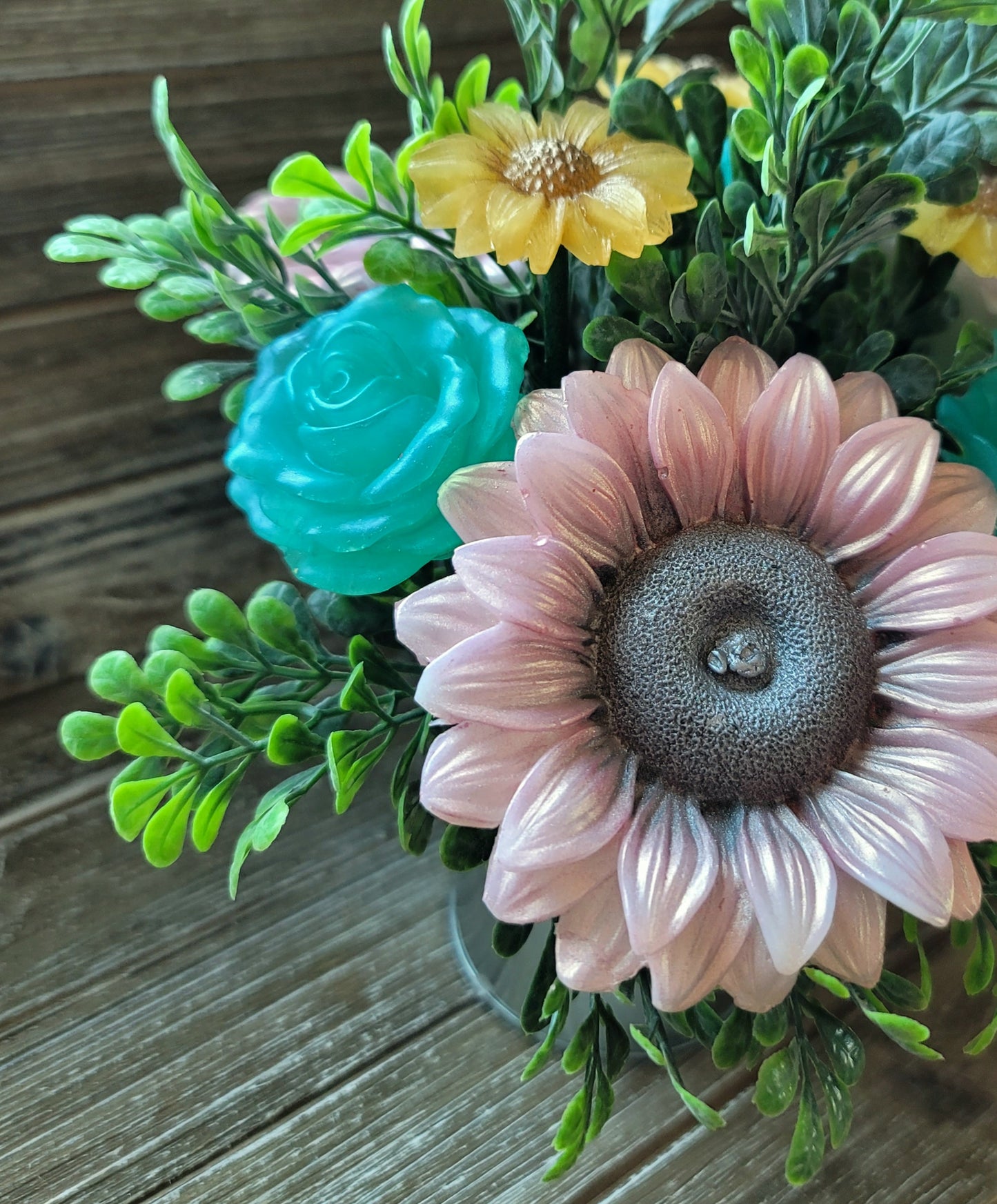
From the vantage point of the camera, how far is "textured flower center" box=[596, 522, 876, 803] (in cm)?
29

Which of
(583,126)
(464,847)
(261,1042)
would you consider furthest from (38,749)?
(583,126)

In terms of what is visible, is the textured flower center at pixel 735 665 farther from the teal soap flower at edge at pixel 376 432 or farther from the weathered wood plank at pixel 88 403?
the weathered wood plank at pixel 88 403

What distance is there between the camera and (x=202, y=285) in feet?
1.20

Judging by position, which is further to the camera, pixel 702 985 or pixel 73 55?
pixel 73 55

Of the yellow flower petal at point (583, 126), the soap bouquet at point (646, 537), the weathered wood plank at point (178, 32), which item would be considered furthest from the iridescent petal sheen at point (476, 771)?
the weathered wood plank at point (178, 32)

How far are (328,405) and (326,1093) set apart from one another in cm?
30

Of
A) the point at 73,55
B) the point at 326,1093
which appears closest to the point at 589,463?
the point at 326,1093

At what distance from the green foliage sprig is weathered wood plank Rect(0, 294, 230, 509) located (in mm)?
281

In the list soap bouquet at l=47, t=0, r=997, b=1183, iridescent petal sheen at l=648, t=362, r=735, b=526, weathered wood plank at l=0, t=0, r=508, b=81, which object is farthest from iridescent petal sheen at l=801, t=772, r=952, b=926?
weathered wood plank at l=0, t=0, r=508, b=81

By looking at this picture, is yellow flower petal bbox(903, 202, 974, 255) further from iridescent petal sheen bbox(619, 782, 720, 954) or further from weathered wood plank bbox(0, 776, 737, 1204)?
weathered wood plank bbox(0, 776, 737, 1204)

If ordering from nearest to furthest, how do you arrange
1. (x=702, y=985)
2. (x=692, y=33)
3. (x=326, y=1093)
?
(x=702, y=985), (x=326, y=1093), (x=692, y=33)

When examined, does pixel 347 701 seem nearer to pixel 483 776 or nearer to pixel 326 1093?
pixel 483 776

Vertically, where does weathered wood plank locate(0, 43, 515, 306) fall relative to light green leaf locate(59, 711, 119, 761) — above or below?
above

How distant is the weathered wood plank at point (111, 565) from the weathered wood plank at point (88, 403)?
0.01 meters
